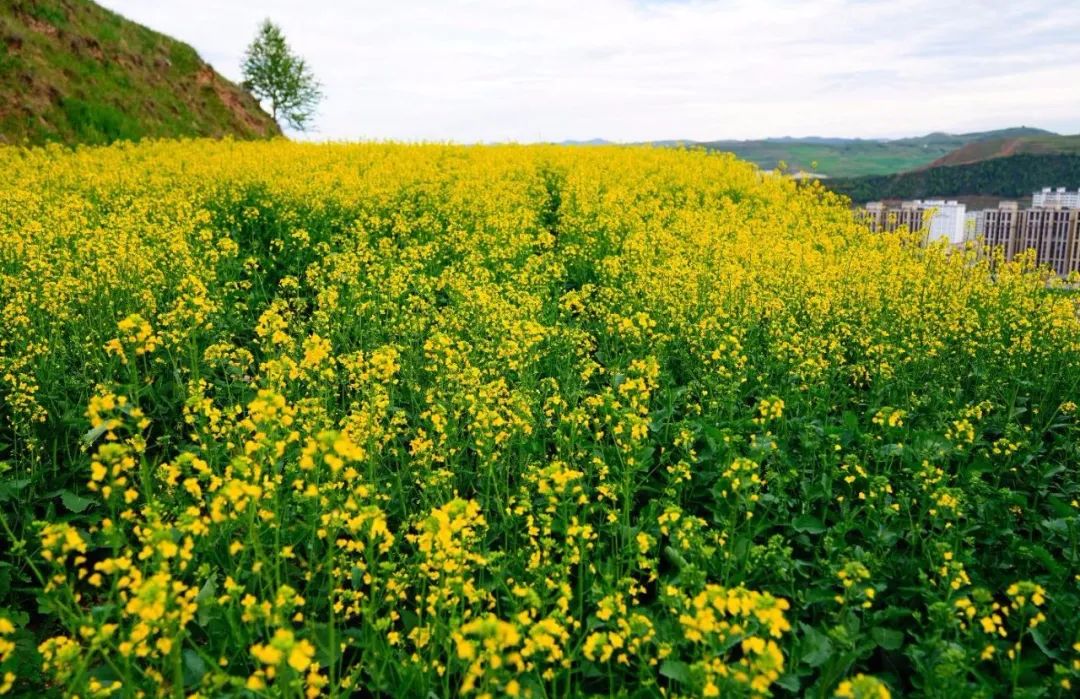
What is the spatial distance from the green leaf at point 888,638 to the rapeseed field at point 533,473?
0.07 feet

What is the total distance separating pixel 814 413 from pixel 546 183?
1250 cm

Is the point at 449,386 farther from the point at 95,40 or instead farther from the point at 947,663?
the point at 95,40

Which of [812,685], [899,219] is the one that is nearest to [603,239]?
[899,219]

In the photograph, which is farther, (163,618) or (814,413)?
(814,413)

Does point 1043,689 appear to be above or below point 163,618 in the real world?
below

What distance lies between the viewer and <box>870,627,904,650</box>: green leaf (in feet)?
11.6

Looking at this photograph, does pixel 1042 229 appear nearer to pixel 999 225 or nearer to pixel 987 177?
pixel 999 225

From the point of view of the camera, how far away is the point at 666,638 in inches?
128

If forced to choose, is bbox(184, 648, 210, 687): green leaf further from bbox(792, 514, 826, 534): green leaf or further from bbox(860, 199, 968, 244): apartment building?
bbox(860, 199, 968, 244): apartment building

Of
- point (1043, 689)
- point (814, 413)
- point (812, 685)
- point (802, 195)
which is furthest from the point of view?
point (802, 195)

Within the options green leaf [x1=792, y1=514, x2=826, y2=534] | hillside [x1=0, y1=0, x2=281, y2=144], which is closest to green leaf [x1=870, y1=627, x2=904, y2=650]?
green leaf [x1=792, y1=514, x2=826, y2=534]

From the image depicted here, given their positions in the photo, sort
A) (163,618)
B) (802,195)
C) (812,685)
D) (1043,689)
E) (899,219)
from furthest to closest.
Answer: (802,195), (899,219), (812,685), (1043,689), (163,618)

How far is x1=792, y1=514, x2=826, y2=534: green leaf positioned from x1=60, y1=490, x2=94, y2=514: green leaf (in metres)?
4.06

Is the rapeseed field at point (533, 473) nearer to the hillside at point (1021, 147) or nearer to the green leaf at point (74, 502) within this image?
the green leaf at point (74, 502)
